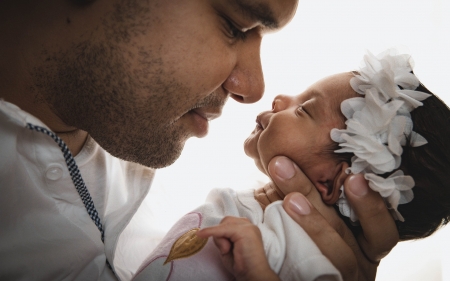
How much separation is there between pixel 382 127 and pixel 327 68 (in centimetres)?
115

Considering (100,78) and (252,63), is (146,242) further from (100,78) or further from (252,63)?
(252,63)

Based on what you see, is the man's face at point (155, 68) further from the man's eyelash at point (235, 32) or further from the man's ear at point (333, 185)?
the man's ear at point (333, 185)

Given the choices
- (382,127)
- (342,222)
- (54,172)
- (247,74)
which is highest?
(247,74)

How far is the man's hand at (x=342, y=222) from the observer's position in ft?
4.23

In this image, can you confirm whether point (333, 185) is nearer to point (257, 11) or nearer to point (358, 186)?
point (358, 186)

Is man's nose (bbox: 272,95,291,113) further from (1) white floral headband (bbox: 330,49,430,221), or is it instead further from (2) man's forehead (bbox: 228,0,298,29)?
(2) man's forehead (bbox: 228,0,298,29)

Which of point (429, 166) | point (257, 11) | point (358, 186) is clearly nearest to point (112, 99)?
point (257, 11)

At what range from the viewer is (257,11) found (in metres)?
1.25

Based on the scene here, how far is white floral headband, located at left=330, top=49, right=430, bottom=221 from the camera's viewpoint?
1.34m

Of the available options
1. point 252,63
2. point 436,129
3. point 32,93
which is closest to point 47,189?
point 32,93

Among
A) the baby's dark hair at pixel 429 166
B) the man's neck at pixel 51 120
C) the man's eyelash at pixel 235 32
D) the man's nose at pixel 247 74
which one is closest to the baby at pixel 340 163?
the baby's dark hair at pixel 429 166

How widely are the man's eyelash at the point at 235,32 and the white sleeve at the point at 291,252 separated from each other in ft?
2.06

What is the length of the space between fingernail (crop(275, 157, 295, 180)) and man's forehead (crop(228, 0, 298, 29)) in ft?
1.60

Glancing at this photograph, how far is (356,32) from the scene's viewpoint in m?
2.37
